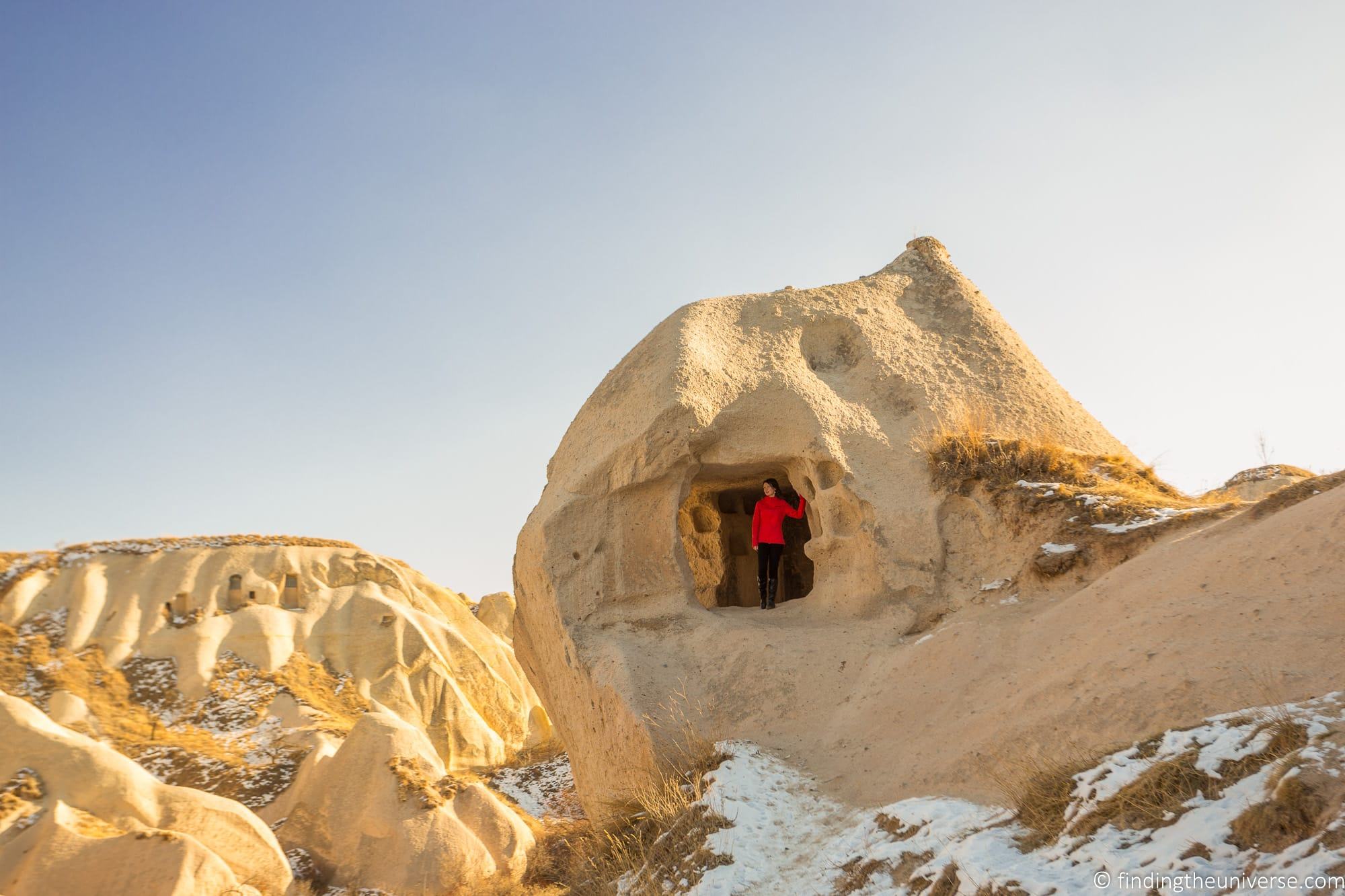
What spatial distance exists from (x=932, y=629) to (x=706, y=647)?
169cm

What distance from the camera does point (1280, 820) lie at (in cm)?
267

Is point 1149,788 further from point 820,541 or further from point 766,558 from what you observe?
point 766,558

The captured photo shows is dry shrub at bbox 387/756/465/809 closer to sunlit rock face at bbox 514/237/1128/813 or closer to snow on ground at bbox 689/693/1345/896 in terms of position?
sunlit rock face at bbox 514/237/1128/813

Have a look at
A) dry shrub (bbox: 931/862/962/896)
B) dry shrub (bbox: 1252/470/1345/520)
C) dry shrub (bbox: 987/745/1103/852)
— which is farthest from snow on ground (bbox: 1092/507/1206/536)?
dry shrub (bbox: 931/862/962/896)

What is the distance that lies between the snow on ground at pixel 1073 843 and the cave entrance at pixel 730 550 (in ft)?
16.6

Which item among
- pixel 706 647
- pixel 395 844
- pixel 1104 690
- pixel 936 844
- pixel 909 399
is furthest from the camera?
pixel 395 844

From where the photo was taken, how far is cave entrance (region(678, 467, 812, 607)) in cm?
1044

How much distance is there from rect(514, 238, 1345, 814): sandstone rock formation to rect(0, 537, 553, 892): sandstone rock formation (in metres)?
5.57

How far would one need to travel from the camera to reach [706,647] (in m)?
7.36

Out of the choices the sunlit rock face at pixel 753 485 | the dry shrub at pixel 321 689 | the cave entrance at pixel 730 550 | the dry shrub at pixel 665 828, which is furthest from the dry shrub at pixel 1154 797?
the dry shrub at pixel 321 689

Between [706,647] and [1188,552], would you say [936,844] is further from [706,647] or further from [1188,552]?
[706,647]

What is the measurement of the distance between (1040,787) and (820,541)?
425 centimetres

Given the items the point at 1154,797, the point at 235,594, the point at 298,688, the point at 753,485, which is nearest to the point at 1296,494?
the point at 1154,797

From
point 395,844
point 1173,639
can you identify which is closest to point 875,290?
point 1173,639
